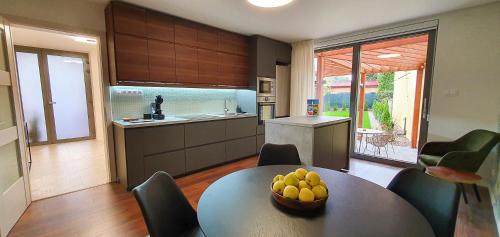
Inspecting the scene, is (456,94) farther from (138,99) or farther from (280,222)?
(138,99)

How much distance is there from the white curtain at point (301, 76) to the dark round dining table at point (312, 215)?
3.59 metres

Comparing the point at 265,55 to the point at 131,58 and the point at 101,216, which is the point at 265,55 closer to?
the point at 131,58

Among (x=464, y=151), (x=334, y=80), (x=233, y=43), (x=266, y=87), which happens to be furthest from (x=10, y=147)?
(x=334, y=80)

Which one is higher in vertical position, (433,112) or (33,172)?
(433,112)

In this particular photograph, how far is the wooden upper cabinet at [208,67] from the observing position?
3656mm

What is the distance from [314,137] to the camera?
258 cm

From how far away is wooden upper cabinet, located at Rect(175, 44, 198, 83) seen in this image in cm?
337

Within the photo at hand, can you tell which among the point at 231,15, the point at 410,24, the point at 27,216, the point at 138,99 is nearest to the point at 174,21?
the point at 231,15

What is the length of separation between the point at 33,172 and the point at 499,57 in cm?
675

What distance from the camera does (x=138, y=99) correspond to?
3.38 m

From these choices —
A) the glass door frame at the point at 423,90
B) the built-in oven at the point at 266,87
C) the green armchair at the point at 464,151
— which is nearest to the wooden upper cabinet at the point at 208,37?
the built-in oven at the point at 266,87

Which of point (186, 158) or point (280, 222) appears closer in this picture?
point (280, 222)

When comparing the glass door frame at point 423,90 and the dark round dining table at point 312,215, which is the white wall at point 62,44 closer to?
the dark round dining table at point 312,215

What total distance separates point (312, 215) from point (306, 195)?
9cm
